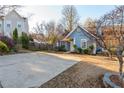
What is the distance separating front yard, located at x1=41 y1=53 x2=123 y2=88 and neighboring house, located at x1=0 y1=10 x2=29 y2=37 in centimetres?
69

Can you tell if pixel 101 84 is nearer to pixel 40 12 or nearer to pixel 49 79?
pixel 49 79

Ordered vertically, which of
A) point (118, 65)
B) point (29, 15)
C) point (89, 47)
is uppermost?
point (29, 15)

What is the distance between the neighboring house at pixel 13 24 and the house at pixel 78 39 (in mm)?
627

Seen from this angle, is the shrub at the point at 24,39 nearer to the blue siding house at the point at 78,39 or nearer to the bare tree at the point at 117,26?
the blue siding house at the point at 78,39

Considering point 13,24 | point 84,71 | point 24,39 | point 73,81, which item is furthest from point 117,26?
point 13,24

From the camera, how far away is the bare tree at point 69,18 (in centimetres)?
366

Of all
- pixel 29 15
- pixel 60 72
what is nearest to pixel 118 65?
pixel 60 72

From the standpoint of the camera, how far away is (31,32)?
3.69 metres

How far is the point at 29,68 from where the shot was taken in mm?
3791

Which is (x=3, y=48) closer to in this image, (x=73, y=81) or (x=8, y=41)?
(x=8, y=41)

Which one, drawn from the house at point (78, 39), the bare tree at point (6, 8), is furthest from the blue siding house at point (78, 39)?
the bare tree at point (6, 8)

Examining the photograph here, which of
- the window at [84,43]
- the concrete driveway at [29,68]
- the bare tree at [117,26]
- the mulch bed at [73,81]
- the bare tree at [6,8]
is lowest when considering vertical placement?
the mulch bed at [73,81]
